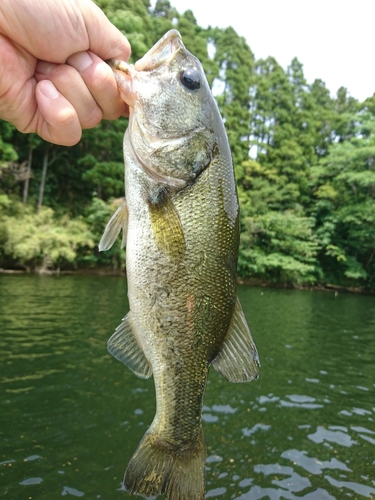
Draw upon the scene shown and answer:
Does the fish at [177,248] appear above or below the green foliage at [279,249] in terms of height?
below

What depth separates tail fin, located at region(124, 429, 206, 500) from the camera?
206 cm

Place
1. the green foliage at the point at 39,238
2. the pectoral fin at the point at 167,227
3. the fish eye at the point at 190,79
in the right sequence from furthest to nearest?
the green foliage at the point at 39,238 → the fish eye at the point at 190,79 → the pectoral fin at the point at 167,227

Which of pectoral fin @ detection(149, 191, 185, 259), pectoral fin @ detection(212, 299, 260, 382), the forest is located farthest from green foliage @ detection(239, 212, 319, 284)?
pectoral fin @ detection(149, 191, 185, 259)

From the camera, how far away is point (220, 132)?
2.08 meters

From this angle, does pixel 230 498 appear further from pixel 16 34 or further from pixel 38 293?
pixel 38 293

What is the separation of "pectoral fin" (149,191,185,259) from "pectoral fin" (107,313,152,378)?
470 mm

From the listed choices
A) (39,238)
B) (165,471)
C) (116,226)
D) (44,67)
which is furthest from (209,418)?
(39,238)

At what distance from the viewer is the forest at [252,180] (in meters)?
27.1

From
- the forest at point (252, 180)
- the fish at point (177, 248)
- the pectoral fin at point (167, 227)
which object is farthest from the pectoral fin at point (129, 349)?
the forest at point (252, 180)

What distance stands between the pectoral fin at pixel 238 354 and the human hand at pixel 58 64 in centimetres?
131

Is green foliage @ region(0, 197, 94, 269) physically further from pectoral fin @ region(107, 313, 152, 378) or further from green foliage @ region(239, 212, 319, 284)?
pectoral fin @ region(107, 313, 152, 378)

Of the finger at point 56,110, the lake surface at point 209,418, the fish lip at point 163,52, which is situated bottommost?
the lake surface at point 209,418

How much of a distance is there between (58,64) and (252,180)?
38.5m

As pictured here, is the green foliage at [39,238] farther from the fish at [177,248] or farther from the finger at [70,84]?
the fish at [177,248]
